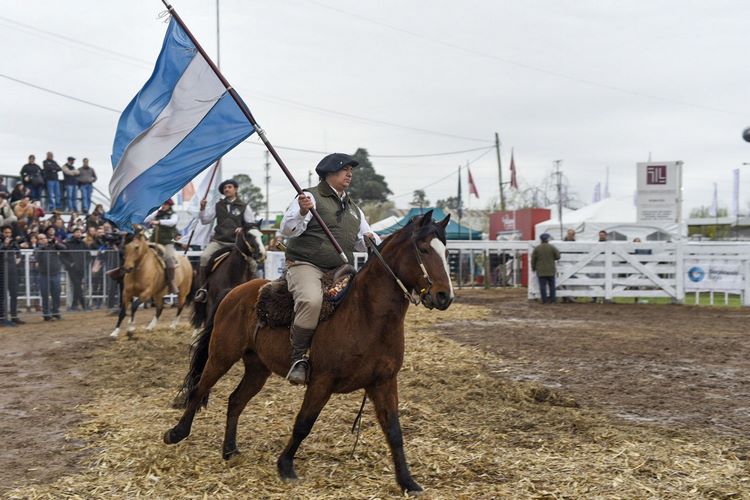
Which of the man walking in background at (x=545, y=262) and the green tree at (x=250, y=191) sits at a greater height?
the green tree at (x=250, y=191)

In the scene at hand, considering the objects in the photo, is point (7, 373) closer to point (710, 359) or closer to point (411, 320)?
point (411, 320)

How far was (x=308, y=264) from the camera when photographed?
239 inches

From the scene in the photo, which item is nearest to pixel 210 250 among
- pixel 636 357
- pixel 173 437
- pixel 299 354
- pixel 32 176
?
pixel 173 437

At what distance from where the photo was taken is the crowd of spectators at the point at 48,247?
57.7ft

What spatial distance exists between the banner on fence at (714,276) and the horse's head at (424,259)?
17446 millimetres

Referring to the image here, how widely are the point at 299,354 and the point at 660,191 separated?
74.5 feet

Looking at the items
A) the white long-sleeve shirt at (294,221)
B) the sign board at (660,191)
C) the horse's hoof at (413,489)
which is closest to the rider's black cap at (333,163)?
the white long-sleeve shirt at (294,221)

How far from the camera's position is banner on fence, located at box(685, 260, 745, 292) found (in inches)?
797

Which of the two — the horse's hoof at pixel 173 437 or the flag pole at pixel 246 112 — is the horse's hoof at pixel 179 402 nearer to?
the horse's hoof at pixel 173 437

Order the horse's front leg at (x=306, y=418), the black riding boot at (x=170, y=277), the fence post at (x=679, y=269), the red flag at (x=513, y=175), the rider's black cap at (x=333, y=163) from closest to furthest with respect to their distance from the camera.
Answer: the horse's front leg at (x=306, y=418) → the rider's black cap at (x=333, y=163) → the black riding boot at (x=170, y=277) → the fence post at (x=679, y=269) → the red flag at (x=513, y=175)

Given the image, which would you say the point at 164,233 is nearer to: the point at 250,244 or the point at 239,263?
the point at 239,263

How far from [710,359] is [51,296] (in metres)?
15.4

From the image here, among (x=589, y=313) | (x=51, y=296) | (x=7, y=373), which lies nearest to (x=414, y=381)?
(x=7, y=373)

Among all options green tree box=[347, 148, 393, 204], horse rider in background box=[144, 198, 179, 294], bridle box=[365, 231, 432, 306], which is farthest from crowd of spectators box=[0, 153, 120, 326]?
green tree box=[347, 148, 393, 204]
